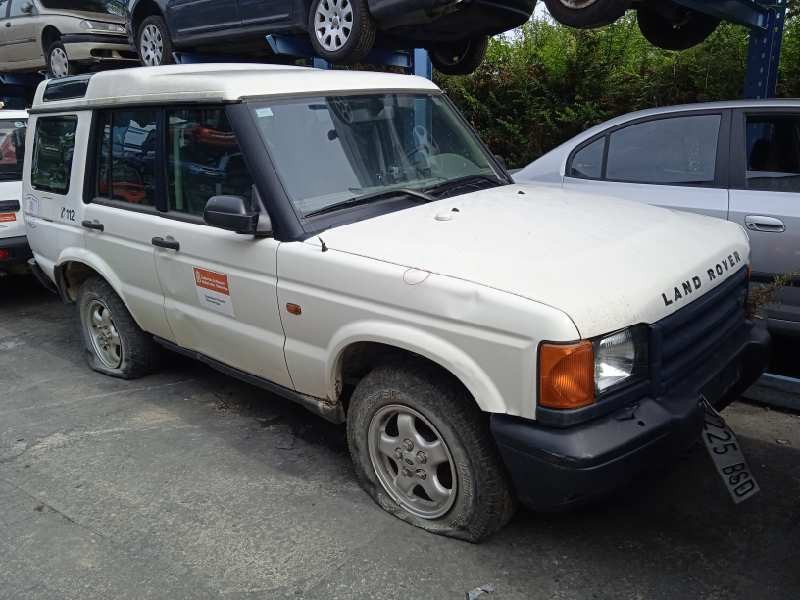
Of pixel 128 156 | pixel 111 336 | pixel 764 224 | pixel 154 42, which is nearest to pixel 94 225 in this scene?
pixel 128 156

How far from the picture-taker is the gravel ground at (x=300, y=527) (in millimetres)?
2867

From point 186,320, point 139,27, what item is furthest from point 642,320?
point 139,27

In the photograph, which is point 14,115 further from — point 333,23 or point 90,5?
point 90,5

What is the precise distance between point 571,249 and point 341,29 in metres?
4.77

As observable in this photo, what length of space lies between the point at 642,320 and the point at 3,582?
2682 millimetres

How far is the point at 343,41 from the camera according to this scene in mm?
6902

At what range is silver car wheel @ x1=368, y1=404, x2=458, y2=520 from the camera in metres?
3.04

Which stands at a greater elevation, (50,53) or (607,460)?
(50,53)

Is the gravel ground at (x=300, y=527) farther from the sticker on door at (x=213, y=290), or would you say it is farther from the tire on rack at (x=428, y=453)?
the sticker on door at (x=213, y=290)

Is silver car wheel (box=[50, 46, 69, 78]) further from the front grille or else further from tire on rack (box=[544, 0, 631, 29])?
the front grille

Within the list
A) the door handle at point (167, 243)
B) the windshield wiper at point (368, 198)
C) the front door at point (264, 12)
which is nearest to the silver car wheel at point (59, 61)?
the front door at point (264, 12)

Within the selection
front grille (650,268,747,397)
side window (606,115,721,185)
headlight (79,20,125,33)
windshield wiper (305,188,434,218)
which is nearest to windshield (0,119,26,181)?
headlight (79,20,125,33)

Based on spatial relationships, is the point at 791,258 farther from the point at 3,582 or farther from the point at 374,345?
the point at 3,582

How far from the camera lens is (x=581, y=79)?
913 cm
